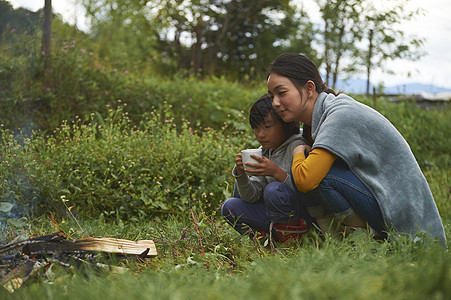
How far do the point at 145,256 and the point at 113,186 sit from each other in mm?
1671

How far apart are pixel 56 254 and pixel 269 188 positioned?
1.23m

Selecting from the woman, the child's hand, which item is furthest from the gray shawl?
the child's hand

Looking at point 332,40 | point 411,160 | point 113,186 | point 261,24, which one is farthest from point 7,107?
point 261,24

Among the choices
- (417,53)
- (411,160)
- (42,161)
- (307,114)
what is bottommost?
(42,161)

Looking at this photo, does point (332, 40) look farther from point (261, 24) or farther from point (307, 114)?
point (307, 114)

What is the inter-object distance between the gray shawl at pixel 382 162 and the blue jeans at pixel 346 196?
1.7 inches

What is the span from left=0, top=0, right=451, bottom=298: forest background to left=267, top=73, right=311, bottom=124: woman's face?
812 millimetres

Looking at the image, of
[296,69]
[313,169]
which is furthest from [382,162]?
[296,69]

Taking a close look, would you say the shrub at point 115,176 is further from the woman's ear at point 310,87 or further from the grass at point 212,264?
the woman's ear at point 310,87

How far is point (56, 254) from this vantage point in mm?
2242

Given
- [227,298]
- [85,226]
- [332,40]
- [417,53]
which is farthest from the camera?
[332,40]

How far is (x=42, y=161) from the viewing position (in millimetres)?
3984

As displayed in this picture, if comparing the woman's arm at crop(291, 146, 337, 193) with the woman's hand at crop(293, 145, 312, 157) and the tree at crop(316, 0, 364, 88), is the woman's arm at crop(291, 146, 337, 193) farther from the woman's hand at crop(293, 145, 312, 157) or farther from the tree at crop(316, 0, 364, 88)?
the tree at crop(316, 0, 364, 88)

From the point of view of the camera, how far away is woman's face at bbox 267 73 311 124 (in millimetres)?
2639
